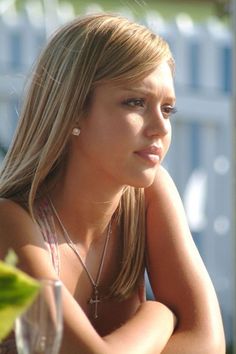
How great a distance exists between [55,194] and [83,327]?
0.42 meters

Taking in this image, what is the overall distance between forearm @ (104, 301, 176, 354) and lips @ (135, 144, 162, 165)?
308mm

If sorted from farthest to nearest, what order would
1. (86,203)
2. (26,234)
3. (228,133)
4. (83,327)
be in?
(228,133), (86,203), (26,234), (83,327)

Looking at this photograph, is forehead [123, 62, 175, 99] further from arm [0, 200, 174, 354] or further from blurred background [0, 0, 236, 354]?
blurred background [0, 0, 236, 354]

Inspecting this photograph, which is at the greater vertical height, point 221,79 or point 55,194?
point 221,79

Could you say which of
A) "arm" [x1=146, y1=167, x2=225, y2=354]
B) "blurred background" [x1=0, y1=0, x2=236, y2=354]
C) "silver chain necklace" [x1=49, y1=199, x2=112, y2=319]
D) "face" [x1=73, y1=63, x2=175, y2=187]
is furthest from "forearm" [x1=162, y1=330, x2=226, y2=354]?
"blurred background" [x1=0, y1=0, x2=236, y2=354]

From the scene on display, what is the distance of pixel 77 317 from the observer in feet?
6.77

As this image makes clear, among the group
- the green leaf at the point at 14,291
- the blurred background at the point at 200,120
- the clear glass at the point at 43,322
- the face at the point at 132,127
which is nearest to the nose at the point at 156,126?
the face at the point at 132,127

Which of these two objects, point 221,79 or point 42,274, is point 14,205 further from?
point 221,79

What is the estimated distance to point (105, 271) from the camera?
243 centimetres

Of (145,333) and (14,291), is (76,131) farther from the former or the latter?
(14,291)

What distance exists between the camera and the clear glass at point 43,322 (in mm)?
1471

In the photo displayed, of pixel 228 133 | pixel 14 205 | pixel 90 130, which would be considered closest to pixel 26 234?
pixel 14 205

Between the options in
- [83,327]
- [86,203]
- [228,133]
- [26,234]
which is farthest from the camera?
[228,133]

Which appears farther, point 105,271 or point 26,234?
point 105,271
